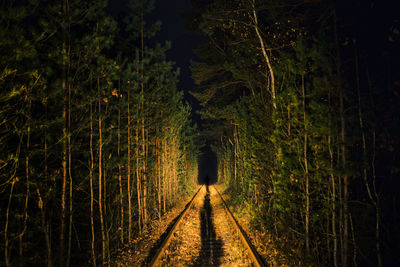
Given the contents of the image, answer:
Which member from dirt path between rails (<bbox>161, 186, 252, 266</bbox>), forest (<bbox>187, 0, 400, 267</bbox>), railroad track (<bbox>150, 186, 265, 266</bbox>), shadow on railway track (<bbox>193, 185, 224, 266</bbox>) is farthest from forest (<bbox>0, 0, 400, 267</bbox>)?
shadow on railway track (<bbox>193, 185, 224, 266</bbox>)

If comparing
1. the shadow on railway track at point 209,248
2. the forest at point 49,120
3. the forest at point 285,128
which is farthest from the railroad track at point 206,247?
the forest at point 49,120

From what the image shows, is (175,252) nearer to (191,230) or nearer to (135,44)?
(191,230)

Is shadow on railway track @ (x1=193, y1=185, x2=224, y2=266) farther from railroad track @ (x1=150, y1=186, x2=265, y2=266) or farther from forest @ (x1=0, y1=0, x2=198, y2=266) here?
forest @ (x1=0, y1=0, x2=198, y2=266)

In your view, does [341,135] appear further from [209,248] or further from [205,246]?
[205,246]

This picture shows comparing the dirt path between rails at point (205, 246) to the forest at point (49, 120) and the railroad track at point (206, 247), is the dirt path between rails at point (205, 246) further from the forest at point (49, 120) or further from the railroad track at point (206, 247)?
the forest at point (49, 120)

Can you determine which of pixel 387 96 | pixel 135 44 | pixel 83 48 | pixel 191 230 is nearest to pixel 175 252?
pixel 191 230

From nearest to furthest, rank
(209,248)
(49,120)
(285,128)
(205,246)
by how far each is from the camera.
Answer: (49,120)
(285,128)
(209,248)
(205,246)

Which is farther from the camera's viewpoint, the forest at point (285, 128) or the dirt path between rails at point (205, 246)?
the dirt path between rails at point (205, 246)

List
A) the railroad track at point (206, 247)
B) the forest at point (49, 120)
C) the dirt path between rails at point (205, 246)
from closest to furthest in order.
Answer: the forest at point (49, 120)
the railroad track at point (206, 247)
the dirt path between rails at point (205, 246)

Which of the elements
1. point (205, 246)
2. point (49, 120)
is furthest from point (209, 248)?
point (49, 120)

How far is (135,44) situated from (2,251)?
943cm

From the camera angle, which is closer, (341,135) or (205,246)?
(341,135)

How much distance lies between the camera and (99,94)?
595cm

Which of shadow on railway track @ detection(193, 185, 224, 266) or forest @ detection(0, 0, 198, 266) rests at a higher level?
forest @ detection(0, 0, 198, 266)
